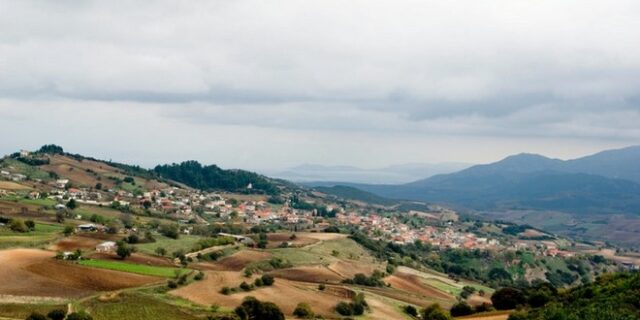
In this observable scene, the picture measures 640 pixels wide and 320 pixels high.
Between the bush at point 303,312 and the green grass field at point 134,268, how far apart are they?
18.0 metres

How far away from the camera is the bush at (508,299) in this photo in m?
67.9

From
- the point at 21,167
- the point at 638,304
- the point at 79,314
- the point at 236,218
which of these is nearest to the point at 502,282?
the point at 236,218

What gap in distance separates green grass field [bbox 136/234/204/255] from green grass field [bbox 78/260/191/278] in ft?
35.6

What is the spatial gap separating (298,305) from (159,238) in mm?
45884

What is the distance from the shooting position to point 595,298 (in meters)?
56.2

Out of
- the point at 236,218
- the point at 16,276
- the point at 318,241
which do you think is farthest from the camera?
the point at 236,218

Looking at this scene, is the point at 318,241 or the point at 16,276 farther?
the point at 318,241

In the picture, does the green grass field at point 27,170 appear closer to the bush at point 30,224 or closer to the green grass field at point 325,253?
the bush at point 30,224

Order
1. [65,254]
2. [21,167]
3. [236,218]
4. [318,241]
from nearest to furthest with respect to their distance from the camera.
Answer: [65,254]
[318,241]
[236,218]
[21,167]

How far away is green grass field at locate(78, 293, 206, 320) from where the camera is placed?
5319 cm

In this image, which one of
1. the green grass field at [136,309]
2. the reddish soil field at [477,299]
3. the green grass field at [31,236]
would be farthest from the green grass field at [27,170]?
the green grass field at [136,309]

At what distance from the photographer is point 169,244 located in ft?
319

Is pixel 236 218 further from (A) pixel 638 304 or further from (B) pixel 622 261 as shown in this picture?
(A) pixel 638 304

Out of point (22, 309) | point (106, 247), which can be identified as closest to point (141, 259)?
point (106, 247)
